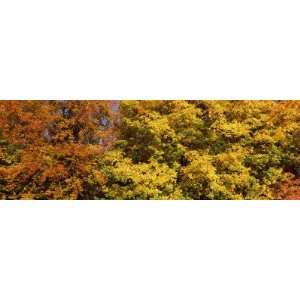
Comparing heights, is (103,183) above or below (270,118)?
below

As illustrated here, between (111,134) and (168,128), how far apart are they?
64 cm

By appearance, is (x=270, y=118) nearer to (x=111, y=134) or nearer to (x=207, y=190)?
(x=207, y=190)

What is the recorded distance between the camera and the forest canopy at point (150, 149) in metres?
7.46

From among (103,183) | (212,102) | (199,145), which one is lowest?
(103,183)

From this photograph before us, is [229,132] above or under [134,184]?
above

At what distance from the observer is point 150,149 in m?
7.54

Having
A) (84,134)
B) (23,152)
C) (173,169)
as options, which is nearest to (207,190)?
(173,169)

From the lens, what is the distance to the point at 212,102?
24.7ft

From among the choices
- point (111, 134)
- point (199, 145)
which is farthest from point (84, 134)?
point (199, 145)

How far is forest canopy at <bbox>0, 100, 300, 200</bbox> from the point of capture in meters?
7.46

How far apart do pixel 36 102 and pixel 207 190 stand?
2139 millimetres

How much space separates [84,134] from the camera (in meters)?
7.50

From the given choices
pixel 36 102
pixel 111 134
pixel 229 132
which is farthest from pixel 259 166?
pixel 36 102

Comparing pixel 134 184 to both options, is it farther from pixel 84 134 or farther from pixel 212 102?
pixel 212 102
